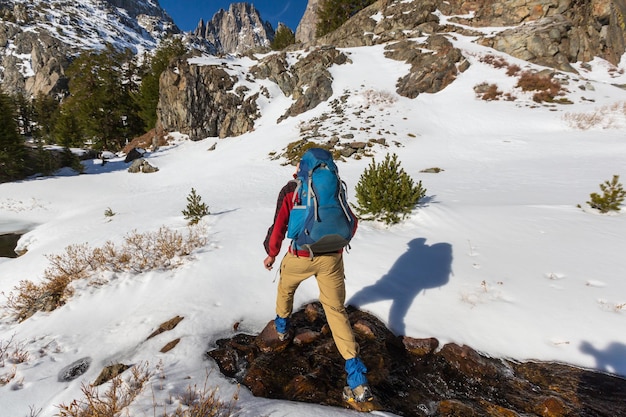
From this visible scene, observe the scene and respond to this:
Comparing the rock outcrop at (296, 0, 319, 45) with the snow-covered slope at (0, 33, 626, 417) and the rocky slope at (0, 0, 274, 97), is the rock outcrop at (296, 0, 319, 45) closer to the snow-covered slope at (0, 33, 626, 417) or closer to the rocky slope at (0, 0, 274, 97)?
the rocky slope at (0, 0, 274, 97)

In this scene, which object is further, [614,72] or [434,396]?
[614,72]

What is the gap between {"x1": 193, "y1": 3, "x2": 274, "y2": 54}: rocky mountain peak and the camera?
183875 millimetres

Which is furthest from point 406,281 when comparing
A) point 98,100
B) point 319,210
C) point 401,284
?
point 98,100

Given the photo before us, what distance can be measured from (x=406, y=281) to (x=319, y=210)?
2.36m

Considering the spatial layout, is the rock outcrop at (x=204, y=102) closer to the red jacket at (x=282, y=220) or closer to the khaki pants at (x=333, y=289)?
the red jacket at (x=282, y=220)

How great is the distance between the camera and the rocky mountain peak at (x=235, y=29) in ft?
603

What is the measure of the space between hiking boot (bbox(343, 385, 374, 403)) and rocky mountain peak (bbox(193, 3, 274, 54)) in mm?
217657

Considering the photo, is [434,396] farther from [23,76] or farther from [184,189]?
[23,76]

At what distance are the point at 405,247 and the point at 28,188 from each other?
2037 centimetres

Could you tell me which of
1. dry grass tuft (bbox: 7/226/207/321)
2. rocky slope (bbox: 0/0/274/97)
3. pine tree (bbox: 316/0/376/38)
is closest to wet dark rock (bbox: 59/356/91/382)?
dry grass tuft (bbox: 7/226/207/321)

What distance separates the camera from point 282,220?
277 centimetres

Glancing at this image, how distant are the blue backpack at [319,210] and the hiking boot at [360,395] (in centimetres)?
122

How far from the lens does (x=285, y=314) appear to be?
3.02 m

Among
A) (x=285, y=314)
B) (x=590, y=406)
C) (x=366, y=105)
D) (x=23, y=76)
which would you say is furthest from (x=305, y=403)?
(x=23, y=76)
